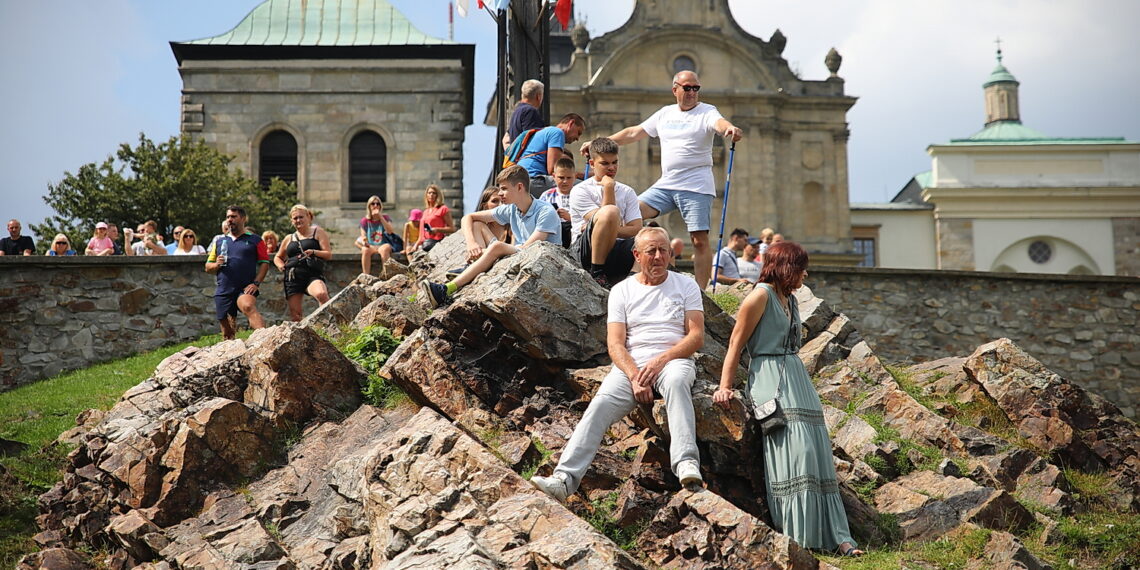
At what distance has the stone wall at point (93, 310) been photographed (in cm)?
1555

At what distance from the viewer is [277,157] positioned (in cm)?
3225

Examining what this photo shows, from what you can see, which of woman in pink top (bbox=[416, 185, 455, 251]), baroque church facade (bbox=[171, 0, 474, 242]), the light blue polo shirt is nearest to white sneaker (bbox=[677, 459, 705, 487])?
the light blue polo shirt

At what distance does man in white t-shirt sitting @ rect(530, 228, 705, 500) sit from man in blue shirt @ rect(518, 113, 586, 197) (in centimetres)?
382

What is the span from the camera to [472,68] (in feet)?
109

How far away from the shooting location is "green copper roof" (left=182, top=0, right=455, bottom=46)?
32156 millimetres

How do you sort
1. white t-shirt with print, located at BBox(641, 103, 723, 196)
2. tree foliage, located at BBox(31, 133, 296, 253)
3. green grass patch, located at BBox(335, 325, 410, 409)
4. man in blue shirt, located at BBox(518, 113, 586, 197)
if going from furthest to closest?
tree foliage, located at BBox(31, 133, 296, 253) < man in blue shirt, located at BBox(518, 113, 586, 197) < white t-shirt with print, located at BBox(641, 103, 723, 196) < green grass patch, located at BBox(335, 325, 410, 409)

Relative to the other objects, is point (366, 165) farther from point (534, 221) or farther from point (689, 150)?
point (534, 221)

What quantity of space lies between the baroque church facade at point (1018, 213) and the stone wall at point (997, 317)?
25.8 meters

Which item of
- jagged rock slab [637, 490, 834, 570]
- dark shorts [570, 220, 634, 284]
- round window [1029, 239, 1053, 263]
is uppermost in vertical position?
round window [1029, 239, 1053, 263]

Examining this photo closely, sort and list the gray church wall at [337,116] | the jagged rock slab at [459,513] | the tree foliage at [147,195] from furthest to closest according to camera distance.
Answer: the gray church wall at [337,116] → the tree foliage at [147,195] → the jagged rock slab at [459,513]

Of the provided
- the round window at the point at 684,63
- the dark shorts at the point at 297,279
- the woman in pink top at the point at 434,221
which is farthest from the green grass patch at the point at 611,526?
the round window at the point at 684,63

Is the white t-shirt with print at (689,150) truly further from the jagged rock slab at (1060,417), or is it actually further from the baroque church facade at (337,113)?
the baroque church facade at (337,113)

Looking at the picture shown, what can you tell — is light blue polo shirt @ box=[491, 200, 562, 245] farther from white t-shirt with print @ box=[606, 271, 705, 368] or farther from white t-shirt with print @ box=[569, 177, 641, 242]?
white t-shirt with print @ box=[606, 271, 705, 368]

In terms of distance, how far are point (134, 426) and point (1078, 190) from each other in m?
41.4
